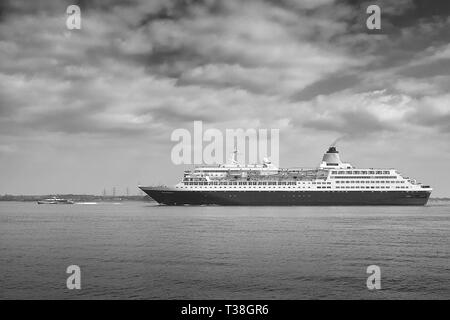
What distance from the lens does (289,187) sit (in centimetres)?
10012

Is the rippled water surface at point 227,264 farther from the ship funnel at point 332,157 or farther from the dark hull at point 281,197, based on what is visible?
the ship funnel at point 332,157

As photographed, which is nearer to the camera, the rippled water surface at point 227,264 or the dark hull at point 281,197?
the rippled water surface at point 227,264

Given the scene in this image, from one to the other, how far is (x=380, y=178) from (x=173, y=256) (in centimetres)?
8251

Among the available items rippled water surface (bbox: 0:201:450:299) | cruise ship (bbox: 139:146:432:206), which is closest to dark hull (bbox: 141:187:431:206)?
cruise ship (bbox: 139:146:432:206)

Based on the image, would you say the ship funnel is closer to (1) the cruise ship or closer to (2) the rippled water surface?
(1) the cruise ship

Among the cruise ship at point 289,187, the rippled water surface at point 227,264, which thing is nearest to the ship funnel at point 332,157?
the cruise ship at point 289,187

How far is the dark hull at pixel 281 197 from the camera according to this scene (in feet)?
323

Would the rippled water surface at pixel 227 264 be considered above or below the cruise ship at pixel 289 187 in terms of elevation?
below

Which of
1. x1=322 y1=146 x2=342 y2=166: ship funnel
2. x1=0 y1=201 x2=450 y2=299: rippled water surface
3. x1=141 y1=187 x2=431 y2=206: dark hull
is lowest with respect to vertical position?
x1=0 y1=201 x2=450 y2=299: rippled water surface

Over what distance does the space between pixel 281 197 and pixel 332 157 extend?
17515 mm

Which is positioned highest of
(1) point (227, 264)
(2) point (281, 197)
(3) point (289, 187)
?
(3) point (289, 187)

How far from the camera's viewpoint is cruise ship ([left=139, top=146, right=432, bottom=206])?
98812mm

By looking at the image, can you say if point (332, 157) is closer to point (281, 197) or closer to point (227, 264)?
point (281, 197)

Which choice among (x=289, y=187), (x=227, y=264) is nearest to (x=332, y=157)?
(x=289, y=187)
